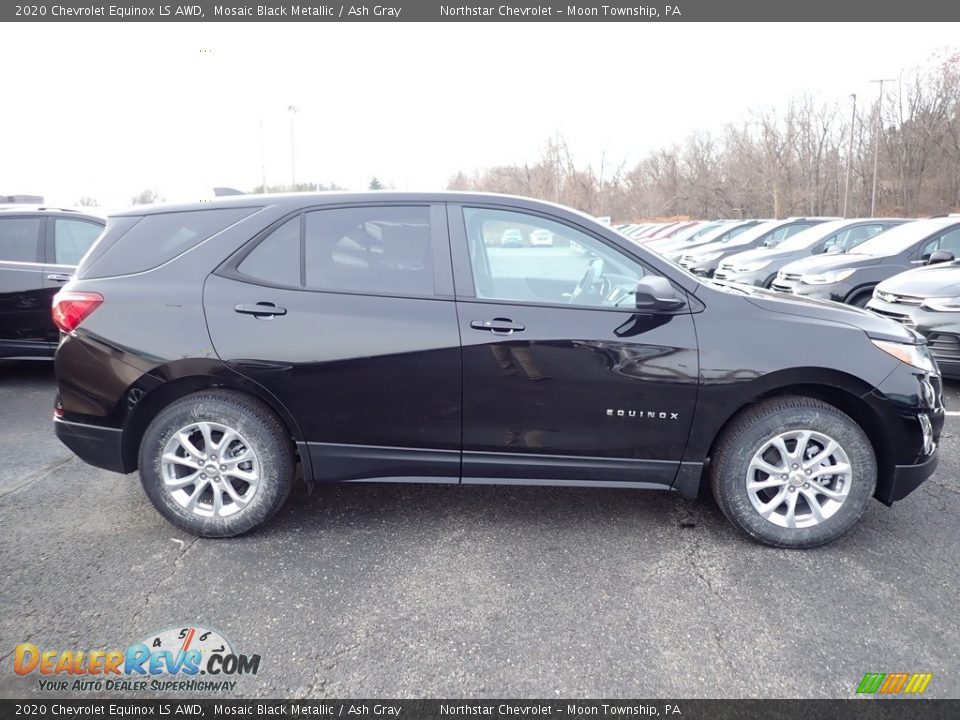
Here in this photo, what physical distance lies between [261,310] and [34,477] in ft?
7.23

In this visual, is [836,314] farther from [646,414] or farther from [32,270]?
[32,270]

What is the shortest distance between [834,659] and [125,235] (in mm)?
3840

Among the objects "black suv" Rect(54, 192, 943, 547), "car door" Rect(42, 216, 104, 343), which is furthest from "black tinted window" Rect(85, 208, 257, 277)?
"car door" Rect(42, 216, 104, 343)

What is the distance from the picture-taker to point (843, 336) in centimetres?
327

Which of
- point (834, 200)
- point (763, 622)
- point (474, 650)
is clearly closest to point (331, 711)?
point (474, 650)

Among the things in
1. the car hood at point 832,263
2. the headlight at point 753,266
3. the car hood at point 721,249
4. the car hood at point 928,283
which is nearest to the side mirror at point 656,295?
the car hood at point 928,283

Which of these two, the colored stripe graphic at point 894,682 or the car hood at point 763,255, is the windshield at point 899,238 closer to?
the car hood at point 763,255

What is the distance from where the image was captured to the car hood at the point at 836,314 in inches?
132

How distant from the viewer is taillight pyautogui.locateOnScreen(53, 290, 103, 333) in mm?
3379

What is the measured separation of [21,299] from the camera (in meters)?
6.29

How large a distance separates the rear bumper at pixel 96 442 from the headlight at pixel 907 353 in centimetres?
387

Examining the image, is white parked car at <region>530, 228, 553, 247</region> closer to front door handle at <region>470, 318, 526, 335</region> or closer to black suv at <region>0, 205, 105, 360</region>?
front door handle at <region>470, 318, 526, 335</region>

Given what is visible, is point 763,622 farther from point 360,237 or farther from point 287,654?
point 360,237

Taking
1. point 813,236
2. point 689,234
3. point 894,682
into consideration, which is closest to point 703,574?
point 894,682
